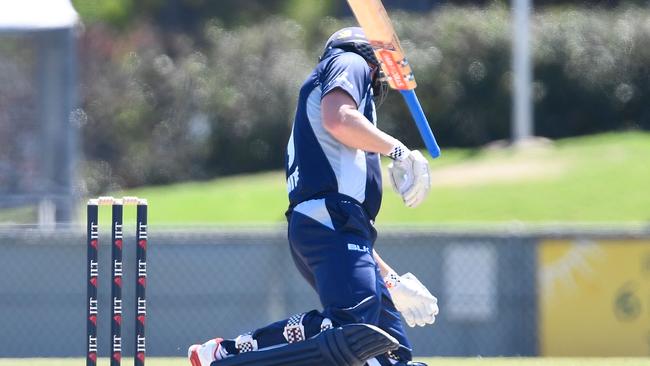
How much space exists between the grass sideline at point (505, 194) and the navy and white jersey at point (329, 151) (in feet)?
34.2

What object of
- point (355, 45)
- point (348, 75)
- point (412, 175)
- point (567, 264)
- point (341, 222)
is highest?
point (355, 45)

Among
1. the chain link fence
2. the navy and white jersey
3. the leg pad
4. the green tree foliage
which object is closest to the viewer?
the leg pad

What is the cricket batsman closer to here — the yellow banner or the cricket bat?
the cricket bat

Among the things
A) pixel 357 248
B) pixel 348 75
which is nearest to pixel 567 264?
pixel 357 248

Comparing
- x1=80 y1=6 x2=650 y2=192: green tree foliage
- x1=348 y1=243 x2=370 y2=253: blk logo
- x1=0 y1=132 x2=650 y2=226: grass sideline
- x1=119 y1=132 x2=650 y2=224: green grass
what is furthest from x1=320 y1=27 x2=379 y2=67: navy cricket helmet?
x1=80 y1=6 x2=650 y2=192: green tree foliage

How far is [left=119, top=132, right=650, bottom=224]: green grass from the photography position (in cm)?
1848

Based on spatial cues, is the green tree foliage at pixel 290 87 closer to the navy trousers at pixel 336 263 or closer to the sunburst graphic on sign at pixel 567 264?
the sunburst graphic on sign at pixel 567 264

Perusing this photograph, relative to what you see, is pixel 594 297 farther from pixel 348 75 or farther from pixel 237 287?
pixel 348 75

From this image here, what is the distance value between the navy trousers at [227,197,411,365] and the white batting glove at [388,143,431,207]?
0.81 feet

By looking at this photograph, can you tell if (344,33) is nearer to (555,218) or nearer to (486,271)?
(486,271)

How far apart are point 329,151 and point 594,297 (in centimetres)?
594

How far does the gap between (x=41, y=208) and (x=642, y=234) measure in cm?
728

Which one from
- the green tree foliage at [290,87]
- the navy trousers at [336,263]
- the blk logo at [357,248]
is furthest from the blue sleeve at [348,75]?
the green tree foliage at [290,87]

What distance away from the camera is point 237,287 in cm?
1189
